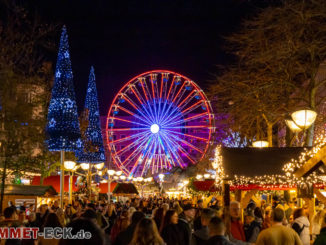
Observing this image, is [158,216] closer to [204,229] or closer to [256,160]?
[204,229]

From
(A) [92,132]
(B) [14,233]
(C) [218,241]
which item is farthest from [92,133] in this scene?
(C) [218,241]

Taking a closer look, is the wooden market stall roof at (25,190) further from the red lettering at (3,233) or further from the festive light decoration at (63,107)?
the red lettering at (3,233)

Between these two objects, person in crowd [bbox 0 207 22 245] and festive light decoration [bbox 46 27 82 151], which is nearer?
person in crowd [bbox 0 207 22 245]

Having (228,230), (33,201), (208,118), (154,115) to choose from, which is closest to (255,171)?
(228,230)

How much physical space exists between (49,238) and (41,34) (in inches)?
360

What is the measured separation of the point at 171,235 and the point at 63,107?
626 inches

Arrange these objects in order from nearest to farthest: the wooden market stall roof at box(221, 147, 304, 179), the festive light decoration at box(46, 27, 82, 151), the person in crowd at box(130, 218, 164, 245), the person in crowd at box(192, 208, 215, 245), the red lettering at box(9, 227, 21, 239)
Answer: the person in crowd at box(130, 218, 164, 245) → the red lettering at box(9, 227, 21, 239) → the person in crowd at box(192, 208, 215, 245) → the wooden market stall roof at box(221, 147, 304, 179) → the festive light decoration at box(46, 27, 82, 151)

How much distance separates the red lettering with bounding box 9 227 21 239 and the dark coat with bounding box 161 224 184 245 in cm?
229

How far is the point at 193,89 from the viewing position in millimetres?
38906

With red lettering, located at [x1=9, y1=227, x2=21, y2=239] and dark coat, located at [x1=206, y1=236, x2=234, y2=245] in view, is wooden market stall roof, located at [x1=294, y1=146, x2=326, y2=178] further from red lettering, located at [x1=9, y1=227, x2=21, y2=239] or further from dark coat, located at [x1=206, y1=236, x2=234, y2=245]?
red lettering, located at [x1=9, y1=227, x2=21, y2=239]

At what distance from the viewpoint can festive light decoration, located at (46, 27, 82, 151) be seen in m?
22.1

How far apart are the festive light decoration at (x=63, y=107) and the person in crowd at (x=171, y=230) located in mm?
15278

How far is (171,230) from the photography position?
7.31 metres

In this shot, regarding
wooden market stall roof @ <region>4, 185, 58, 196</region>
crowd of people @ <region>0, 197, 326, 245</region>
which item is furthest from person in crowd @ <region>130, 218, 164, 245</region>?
wooden market stall roof @ <region>4, 185, 58, 196</region>
